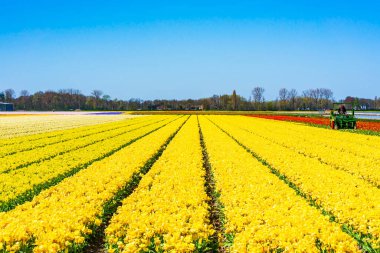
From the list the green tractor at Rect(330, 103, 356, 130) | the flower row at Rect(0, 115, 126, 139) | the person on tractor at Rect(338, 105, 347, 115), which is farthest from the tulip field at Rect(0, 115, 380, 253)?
the flower row at Rect(0, 115, 126, 139)

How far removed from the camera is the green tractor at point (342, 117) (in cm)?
3578

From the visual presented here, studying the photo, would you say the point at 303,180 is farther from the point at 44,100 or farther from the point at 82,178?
the point at 44,100

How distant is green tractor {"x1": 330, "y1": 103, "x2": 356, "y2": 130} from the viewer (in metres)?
35.8

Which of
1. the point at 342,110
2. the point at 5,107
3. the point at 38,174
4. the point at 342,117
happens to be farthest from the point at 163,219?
the point at 5,107

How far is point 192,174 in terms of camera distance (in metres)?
13.4

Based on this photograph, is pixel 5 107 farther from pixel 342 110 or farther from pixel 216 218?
pixel 216 218

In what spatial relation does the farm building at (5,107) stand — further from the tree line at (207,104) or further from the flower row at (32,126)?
the flower row at (32,126)

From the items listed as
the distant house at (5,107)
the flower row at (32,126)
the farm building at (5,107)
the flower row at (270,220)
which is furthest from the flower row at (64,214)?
the farm building at (5,107)

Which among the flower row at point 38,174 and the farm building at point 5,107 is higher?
the farm building at point 5,107

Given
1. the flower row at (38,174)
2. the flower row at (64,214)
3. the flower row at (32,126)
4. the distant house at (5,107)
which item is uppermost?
the distant house at (5,107)

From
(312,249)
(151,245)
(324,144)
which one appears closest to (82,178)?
(151,245)

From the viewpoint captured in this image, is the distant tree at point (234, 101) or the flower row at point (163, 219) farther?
the distant tree at point (234, 101)

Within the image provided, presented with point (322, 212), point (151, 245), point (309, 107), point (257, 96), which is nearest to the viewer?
point (151, 245)

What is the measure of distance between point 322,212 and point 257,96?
186666 mm
